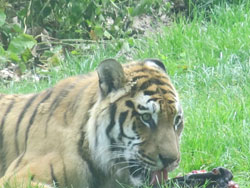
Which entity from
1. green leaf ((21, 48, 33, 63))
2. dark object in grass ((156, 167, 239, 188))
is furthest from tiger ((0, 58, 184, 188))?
green leaf ((21, 48, 33, 63))

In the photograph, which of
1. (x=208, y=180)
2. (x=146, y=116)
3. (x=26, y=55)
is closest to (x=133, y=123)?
(x=146, y=116)

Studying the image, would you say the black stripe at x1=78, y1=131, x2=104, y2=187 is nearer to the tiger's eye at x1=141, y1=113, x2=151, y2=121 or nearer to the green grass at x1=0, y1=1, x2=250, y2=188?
the tiger's eye at x1=141, y1=113, x2=151, y2=121

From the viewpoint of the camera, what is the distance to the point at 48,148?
4.64m

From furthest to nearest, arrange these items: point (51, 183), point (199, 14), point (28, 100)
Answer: point (199, 14), point (28, 100), point (51, 183)

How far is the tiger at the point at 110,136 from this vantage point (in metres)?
4.33

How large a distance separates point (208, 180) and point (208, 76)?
2.76 metres

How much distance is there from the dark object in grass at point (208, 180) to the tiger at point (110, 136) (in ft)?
0.56

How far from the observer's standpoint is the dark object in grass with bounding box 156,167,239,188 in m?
4.53

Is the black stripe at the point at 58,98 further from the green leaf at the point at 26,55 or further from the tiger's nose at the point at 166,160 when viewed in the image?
the green leaf at the point at 26,55

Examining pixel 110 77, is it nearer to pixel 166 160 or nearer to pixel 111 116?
pixel 111 116

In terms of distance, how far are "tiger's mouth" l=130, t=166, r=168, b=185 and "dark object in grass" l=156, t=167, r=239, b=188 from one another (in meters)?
0.09

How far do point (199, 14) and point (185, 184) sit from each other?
527cm

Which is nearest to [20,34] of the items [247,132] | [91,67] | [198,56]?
[91,67]

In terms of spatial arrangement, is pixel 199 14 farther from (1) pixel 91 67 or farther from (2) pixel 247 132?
(2) pixel 247 132
